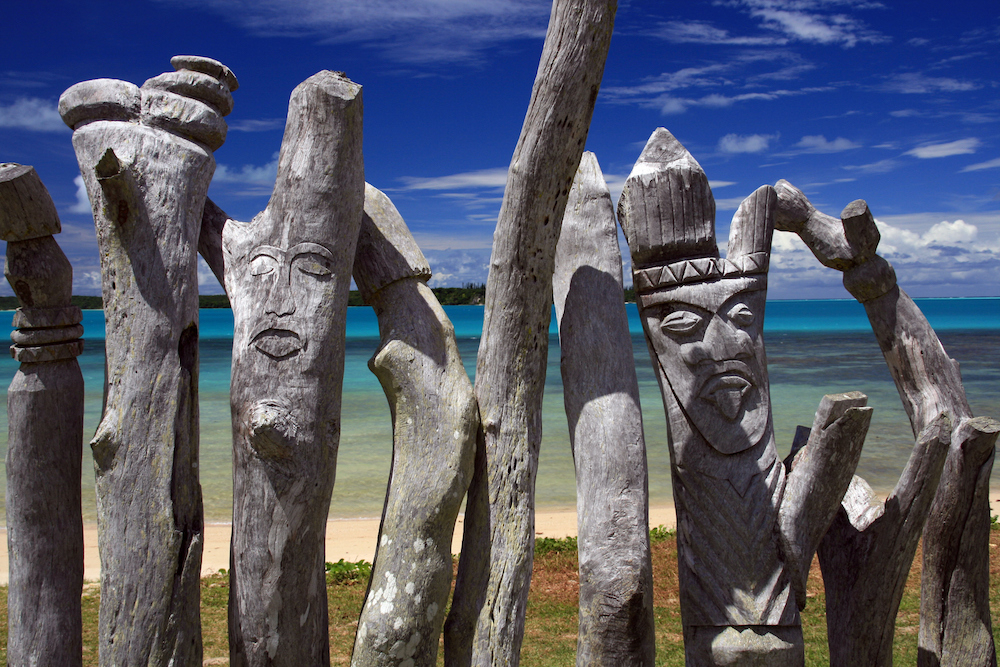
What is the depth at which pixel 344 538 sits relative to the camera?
7.64 m

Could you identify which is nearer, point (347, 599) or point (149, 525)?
point (149, 525)

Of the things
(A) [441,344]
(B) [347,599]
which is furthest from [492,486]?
(B) [347,599]

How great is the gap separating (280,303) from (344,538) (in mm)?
5683

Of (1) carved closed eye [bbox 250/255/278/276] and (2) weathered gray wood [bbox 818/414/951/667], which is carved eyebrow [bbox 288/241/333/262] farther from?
(2) weathered gray wood [bbox 818/414/951/667]

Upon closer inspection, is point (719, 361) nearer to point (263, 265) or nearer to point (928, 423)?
point (928, 423)

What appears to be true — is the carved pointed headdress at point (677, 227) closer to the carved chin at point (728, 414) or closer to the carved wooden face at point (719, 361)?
the carved wooden face at point (719, 361)

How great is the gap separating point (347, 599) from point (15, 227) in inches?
156

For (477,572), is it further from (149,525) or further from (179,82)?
(179,82)

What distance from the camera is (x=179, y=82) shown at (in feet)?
9.30

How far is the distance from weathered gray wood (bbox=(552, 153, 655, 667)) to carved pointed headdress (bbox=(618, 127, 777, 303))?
13 cm

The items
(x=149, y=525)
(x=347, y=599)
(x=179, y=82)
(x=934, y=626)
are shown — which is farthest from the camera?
(x=347, y=599)

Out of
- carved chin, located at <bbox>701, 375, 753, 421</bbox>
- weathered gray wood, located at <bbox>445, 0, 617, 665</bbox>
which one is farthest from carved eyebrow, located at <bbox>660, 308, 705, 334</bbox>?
weathered gray wood, located at <bbox>445, 0, 617, 665</bbox>

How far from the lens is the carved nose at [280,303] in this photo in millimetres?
2537

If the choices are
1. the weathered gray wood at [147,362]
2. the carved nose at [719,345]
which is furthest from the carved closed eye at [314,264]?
the carved nose at [719,345]
